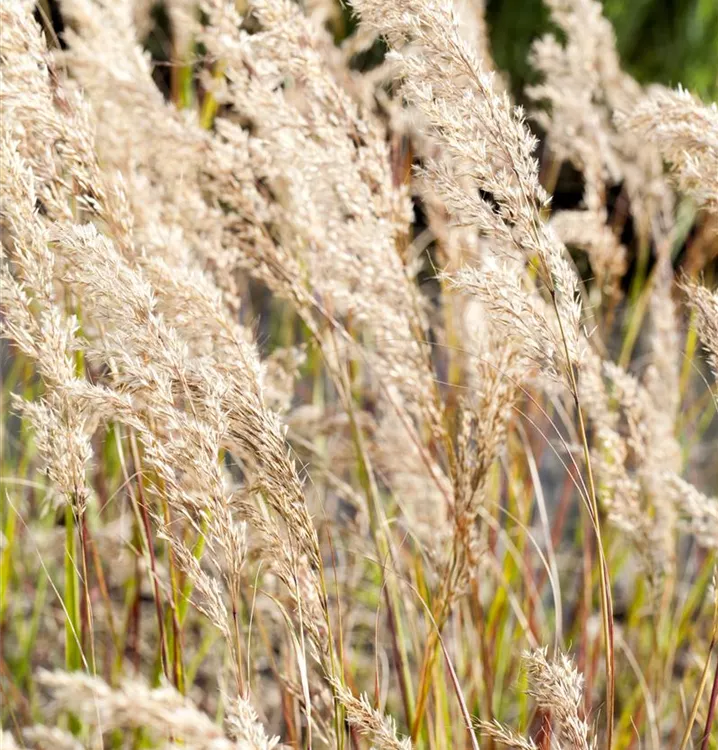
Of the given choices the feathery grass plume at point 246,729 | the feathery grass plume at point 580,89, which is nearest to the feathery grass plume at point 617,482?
the feathery grass plume at point 580,89

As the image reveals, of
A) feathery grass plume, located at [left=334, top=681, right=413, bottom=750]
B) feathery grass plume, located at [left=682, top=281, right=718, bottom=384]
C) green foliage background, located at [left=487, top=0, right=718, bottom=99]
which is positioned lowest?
feathery grass plume, located at [left=334, top=681, right=413, bottom=750]

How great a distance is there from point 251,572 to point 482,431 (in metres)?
0.38

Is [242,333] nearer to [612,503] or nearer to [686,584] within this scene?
[612,503]

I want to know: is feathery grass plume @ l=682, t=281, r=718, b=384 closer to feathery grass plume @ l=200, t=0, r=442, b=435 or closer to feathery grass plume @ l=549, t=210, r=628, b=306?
feathery grass plume @ l=200, t=0, r=442, b=435

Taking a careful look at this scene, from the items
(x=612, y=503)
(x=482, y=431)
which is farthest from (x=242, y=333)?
(x=612, y=503)

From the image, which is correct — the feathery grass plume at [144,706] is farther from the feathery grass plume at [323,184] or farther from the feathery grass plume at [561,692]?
the feathery grass plume at [323,184]

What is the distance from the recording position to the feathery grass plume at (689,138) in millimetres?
841

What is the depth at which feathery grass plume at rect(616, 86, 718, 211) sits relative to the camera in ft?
2.76

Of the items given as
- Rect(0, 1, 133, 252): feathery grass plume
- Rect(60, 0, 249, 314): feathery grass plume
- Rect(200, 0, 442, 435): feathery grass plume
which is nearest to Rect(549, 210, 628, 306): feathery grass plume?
Rect(200, 0, 442, 435): feathery grass plume

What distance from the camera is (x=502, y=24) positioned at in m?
3.34

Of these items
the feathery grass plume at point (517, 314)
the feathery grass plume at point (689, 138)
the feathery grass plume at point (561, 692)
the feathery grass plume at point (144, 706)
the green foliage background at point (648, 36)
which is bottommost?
the feathery grass plume at point (561, 692)

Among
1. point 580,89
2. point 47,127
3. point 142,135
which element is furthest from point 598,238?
point 47,127

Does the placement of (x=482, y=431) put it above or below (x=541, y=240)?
below

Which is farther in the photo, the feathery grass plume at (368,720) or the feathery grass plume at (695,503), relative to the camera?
the feathery grass plume at (695,503)
